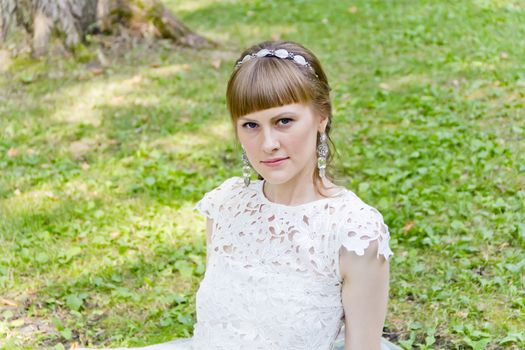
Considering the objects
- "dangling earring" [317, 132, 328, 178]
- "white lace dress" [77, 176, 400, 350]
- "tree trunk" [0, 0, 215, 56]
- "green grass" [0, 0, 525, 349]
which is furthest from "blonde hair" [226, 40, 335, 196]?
"tree trunk" [0, 0, 215, 56]

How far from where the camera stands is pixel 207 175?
5.29 metres

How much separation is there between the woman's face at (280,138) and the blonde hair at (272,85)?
1.0 inches

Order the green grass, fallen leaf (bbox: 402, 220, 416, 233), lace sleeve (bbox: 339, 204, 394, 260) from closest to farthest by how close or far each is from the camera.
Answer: lace sleeve (bbox: 339, 204, 394, 260), the green grass, fallen leaf (bbox: 402, 220, 416, 233)

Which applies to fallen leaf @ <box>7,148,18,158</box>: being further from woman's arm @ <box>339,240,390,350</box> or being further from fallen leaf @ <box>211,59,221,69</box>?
woman's arm @ <box>339,240,390,350</box>

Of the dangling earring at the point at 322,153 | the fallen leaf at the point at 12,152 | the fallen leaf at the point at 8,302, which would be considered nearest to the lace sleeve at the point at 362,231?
the dangling earring at the point at 322,153

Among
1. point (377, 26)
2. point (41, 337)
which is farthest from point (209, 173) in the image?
point (377, 26)

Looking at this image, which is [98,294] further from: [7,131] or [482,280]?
[7,131]

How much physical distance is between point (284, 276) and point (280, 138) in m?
0.47

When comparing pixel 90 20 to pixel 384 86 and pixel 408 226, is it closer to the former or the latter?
pixel 384 86

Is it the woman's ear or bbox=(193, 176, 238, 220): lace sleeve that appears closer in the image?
the woman's ear

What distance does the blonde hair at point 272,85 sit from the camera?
2.43 meters

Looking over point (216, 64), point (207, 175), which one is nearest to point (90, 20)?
point (216, 64)

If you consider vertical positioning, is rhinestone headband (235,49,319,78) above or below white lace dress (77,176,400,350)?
above

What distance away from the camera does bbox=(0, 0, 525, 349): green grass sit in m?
3.68
